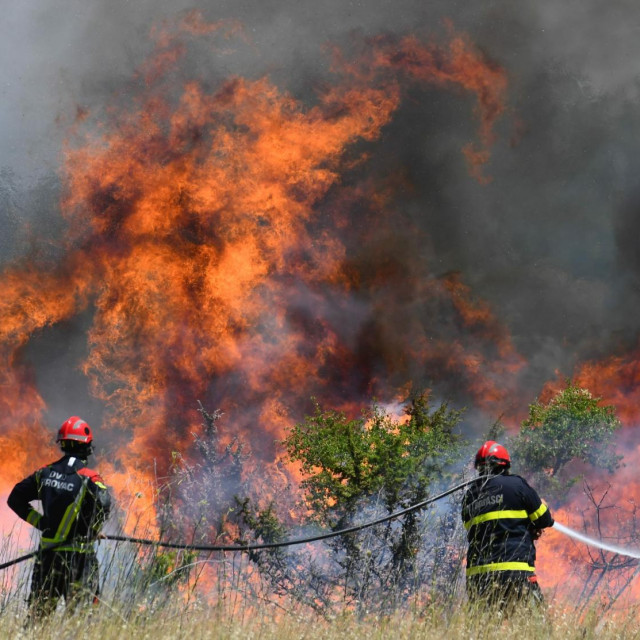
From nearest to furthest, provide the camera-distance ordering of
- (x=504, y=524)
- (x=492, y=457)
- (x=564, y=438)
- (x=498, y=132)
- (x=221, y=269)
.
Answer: (x=504, y=524)
(x=492, y=457)
(x=564, y=438)
(x=221, y=269)
(x=498, y=132)

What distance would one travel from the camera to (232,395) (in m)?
30.7

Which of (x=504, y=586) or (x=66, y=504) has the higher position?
(x=66, y=504)

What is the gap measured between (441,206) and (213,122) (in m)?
9.25

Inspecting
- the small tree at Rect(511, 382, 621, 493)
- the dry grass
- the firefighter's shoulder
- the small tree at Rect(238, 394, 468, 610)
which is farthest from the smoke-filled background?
the dry grass

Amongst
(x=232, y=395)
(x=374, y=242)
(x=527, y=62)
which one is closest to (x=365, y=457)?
(x=232, y=395)

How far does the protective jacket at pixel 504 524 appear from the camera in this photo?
7.43 metres

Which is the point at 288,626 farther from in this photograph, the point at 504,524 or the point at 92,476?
the point at 504,524

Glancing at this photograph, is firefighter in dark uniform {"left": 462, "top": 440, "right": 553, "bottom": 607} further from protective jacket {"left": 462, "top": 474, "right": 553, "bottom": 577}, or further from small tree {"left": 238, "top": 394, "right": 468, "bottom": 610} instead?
small tree {"left": 238, "top": 394, "right": 468, "bottom": 610}

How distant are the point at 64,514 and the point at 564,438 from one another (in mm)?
18684

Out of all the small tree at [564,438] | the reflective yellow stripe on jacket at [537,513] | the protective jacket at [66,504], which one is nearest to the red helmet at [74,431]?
the protective jacket at [66,504]

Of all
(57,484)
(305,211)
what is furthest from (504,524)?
(305,211)

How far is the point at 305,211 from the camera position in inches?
1276

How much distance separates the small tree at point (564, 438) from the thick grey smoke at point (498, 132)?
6.50 meters

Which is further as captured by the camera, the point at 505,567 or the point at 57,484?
the point at 505,567
